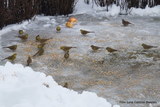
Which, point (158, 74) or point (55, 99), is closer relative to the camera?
point (55, 99)

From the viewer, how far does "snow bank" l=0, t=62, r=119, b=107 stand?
4781mm

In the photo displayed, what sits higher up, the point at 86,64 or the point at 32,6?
the point at 32,6

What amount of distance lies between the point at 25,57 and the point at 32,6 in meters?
2.86

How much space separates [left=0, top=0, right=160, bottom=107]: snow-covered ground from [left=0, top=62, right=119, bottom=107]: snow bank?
2.28 ft

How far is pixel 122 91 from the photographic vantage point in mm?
6016

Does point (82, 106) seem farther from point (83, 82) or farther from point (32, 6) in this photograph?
point (32, 6)

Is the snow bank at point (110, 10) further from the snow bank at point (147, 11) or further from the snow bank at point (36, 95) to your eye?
the snow bank at point (36, 95)

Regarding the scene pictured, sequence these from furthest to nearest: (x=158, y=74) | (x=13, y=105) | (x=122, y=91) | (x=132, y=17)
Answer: (x=132, y=17) < (x=158, y=74) < (x=122, y=91) < (x=13, y=105)

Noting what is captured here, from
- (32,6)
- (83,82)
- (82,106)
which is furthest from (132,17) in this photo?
(82,106)

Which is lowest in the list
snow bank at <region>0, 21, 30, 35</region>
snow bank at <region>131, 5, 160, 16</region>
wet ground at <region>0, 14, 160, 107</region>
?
wet ground at <region>0, 14, 160, 107</region>

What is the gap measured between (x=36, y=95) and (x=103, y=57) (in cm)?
278

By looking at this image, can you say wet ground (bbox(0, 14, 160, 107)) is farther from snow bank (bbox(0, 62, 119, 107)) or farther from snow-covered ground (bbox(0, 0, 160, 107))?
snow bank (bbox(0, 62, 119, 107))

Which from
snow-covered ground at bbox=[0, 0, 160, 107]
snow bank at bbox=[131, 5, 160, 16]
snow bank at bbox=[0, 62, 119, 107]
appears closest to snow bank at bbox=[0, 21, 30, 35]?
snow-covered ground at bbox=[0, 0, 160, 107]

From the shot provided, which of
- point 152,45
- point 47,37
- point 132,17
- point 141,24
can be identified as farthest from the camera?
point 132,17
